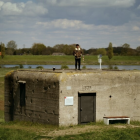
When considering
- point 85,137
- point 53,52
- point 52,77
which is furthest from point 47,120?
point 53,52

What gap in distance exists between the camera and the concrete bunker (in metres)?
14.0

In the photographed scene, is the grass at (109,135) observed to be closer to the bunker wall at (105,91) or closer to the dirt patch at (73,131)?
the dirt patch at (73,131)

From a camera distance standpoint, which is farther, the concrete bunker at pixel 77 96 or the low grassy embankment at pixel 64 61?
the low grassy embankment at pixel 64 61

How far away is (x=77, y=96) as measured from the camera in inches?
560

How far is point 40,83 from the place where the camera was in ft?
48.5

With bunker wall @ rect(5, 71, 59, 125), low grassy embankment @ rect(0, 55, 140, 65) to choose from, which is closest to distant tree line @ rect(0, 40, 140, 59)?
low grassy embankment @ rect(0, 55, 140, 65)

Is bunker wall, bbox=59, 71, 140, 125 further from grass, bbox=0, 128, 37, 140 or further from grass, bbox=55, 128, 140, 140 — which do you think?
grass, bbox=55, 128, 140, 140

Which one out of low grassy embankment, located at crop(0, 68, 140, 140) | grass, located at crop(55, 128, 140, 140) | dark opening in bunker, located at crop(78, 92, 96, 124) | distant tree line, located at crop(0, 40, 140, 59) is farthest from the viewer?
distant tree line, located at crop(0, 40, 140, 59)

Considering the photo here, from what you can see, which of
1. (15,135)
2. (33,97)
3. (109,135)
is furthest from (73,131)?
(33,97)

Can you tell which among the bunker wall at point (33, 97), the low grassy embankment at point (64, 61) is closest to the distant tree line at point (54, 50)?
the low grassy embankment at point (64, 61)

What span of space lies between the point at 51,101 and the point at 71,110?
0.83 metres

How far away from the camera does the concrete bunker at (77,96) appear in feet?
46.1

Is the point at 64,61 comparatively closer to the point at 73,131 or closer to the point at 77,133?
the point at 73,131

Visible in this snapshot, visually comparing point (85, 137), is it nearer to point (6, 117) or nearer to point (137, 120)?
point (137, 120)
